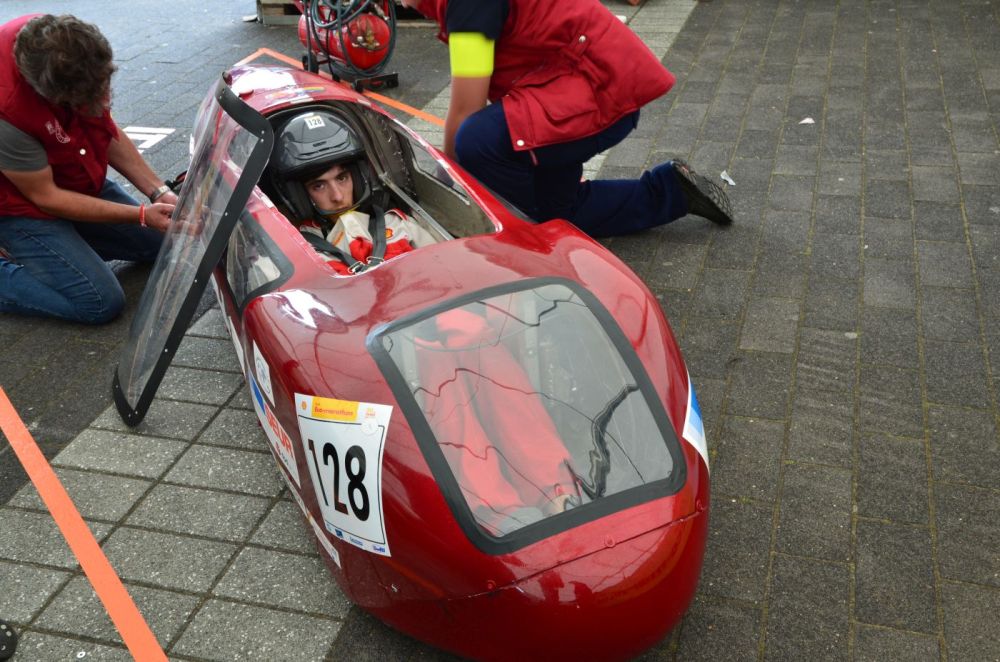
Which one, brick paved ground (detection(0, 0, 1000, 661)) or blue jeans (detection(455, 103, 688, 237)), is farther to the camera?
blue jeans (detection(455, 103, 688, 237))

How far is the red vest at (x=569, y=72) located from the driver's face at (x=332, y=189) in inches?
30.8

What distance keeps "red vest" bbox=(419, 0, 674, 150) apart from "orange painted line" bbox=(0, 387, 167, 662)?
7.91 feet

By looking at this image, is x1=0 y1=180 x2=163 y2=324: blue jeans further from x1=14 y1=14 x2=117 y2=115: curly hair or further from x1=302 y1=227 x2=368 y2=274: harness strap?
x1=302 y1=227 x2=368 y2=274: harness strap

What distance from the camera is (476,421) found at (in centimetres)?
256

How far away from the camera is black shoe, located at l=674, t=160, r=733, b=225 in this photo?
4.88 metres

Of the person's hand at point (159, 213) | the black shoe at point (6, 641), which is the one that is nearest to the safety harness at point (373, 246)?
the person's hand at point (159, 213)

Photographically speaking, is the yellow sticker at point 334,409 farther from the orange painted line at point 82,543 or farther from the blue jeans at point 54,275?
the blue jeans at point 54,275

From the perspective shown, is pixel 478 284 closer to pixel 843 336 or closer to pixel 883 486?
pixel 883 486

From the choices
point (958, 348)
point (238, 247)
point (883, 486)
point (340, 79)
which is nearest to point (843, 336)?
point (958, 348)

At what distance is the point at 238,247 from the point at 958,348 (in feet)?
10.1

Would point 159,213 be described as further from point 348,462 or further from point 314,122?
point 348,462

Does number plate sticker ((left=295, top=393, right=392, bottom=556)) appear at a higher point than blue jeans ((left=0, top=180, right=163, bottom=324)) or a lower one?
higher

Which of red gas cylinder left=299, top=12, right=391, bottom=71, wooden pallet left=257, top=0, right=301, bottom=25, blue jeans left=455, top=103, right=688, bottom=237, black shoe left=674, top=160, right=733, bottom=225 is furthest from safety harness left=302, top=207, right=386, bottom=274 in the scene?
wooden pallet left=257, top=0, right=301, bottom=25

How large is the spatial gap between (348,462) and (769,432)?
1785 millimetres
